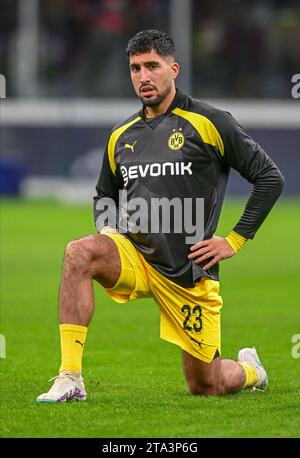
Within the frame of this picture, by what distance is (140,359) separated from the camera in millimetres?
9508

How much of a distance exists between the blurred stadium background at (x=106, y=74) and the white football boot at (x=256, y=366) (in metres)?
23.6

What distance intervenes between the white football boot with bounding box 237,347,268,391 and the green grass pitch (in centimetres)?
9

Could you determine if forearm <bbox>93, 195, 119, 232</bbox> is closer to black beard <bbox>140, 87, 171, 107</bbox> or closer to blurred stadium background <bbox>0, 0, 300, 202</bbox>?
black beard <bbox>140, 87, 171, 107</bbox>

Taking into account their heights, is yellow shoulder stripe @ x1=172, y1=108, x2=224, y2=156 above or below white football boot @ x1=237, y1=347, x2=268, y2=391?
above

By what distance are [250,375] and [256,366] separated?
0.59 ft

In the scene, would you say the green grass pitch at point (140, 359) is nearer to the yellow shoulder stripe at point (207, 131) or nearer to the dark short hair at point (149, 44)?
the yellow shoulder stripe at point (207, 131)

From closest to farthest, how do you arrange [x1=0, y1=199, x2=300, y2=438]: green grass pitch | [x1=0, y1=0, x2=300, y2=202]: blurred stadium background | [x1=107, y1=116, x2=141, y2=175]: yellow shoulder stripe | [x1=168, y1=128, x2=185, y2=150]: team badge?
[x1=0, y1=199, x2=300, y2=438]: green grass pitch → [x1=168, y1=128, x2=185, y2=150]: team badge → [x1=107, y1=116, x2=141, y2=175]: yellow shoulder stripe → [x1=0, y1=0, x2=300, y2=202]: blurred stadium background

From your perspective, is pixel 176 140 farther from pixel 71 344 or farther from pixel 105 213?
pixel 71 344

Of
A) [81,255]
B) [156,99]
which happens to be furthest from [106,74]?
[81,255]

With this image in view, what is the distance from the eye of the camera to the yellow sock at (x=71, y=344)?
709 cm

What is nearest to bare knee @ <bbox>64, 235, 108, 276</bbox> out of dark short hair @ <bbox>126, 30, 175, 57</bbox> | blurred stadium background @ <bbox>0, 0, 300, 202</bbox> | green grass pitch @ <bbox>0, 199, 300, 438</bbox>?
green grass pitch @ <bbox>0, 199, 300, 438</bbox>

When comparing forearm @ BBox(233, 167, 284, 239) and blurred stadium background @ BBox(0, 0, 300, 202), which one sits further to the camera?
blurred stadium background @ BBox(0, 0, 300, 202)

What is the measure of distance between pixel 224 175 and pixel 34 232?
49.1 feet

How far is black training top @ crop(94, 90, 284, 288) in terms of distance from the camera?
7480 mm
